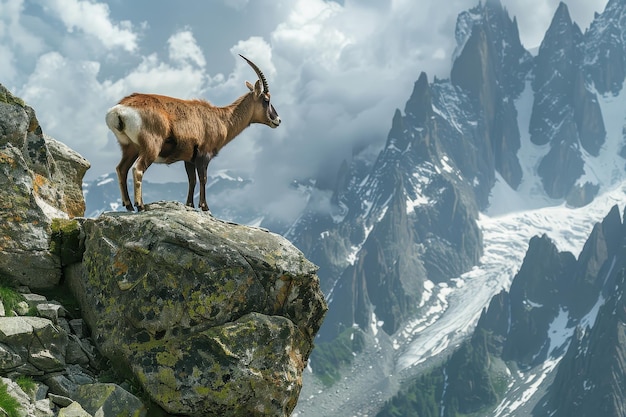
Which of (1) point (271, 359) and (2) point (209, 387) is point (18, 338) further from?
(1) point (271, 359)

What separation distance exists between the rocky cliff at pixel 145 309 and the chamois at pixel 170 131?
5.59ft

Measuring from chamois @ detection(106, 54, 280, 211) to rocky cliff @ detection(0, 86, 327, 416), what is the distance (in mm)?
1703

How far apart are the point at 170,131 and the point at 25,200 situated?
4.06 metres

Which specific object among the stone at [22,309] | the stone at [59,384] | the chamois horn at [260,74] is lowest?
the stone at [59,384]

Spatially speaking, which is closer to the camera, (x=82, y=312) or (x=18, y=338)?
(x=18, y=338)

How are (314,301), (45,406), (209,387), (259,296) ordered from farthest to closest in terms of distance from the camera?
(314,301)
(259,296)
(209,387)
(45,406)

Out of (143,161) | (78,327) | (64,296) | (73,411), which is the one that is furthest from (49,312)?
(143,161)

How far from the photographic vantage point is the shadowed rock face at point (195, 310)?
14406mm

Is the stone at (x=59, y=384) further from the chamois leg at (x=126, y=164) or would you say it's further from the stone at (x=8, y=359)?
the chamois leg at (x=126, y=164)

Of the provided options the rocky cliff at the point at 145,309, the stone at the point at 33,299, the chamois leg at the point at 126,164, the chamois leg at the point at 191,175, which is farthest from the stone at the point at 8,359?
the chamois leg at the point at 191,175

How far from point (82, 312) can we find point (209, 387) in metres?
3.76

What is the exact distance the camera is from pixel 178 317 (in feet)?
48.3

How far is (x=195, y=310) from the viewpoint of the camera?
48.5ft

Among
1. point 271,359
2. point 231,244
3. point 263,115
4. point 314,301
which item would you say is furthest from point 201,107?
point 271,359
